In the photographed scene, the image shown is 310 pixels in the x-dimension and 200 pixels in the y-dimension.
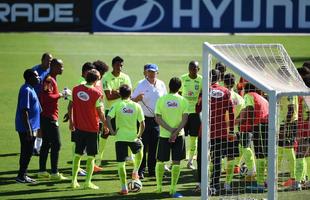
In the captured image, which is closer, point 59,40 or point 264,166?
point 264,166

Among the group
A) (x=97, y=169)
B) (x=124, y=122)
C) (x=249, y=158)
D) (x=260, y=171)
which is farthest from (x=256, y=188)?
(x=97, y=169)

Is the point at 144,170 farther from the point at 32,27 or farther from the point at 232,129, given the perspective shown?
the point at 32,27

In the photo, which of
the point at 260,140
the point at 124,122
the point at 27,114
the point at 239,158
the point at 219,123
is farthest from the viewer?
the point at 239,158

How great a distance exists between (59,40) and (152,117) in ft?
91.0

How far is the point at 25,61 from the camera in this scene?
110 feet

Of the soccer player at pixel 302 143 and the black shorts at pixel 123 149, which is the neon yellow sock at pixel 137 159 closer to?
the black shorts at pixel 123 149

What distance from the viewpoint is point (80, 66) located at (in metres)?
31.8

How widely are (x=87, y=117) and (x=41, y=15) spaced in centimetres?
377

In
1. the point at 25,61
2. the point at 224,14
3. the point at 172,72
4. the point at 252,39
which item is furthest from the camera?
the point at 252,39

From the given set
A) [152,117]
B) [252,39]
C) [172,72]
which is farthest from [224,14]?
[252,39]

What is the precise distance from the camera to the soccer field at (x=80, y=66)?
576 inches

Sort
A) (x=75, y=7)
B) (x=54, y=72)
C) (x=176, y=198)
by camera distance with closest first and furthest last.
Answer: (x=176, y=198), (x=54, y=72), (x=75, y=7)

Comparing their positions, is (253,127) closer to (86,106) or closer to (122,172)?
(122,172)

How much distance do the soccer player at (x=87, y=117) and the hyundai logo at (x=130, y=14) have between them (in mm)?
2886
